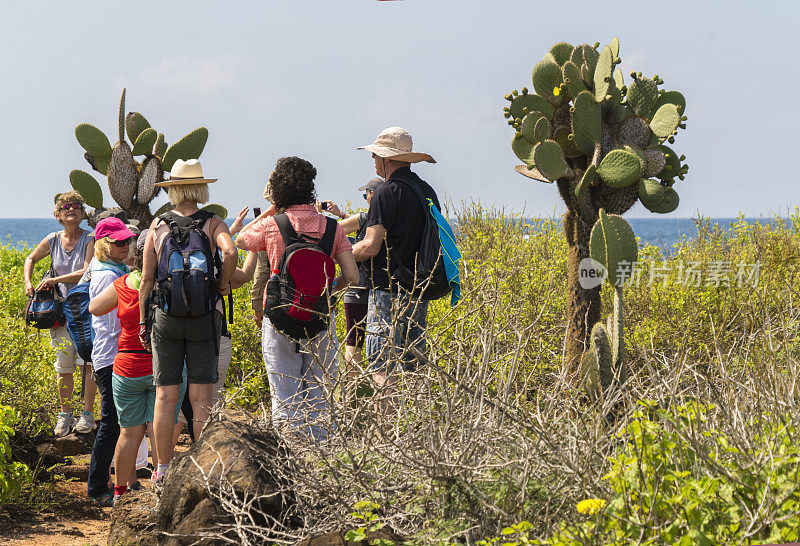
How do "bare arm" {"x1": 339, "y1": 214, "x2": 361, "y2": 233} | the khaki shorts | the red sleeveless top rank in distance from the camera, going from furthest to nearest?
the khaki shorts → "bare arm" {"x1": 339, "y1": 214, "x2": 361, "y2": 233} → the red sleeveless top

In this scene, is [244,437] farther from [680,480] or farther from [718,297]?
[718,297]

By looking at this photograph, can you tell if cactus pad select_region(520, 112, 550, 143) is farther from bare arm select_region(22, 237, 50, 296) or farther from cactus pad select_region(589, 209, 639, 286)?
bare arm select_region(22, 237, 50, 296)

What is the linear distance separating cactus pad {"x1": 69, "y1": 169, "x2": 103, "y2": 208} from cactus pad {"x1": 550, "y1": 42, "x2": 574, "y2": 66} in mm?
4773

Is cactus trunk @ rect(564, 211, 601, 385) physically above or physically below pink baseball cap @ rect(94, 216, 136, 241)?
below

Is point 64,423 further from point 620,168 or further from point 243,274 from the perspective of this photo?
point 620,168

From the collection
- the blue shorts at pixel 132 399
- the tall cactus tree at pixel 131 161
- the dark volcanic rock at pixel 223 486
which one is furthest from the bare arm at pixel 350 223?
the tall cactus tree at pixel 131 161

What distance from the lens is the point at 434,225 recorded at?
4867mm

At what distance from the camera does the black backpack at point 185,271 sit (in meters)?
4.34

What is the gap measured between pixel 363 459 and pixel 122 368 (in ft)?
6.87

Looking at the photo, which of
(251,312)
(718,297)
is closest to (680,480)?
(251,312)

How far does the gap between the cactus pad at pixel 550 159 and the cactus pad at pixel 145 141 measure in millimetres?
4182

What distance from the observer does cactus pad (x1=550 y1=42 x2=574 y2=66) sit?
636 centimetres

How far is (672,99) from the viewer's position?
633 cm

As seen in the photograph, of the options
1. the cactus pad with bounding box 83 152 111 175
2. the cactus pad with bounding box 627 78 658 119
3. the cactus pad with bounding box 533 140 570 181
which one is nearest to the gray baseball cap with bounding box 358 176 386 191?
the cactus pad with bounding box 533 140 570 181
